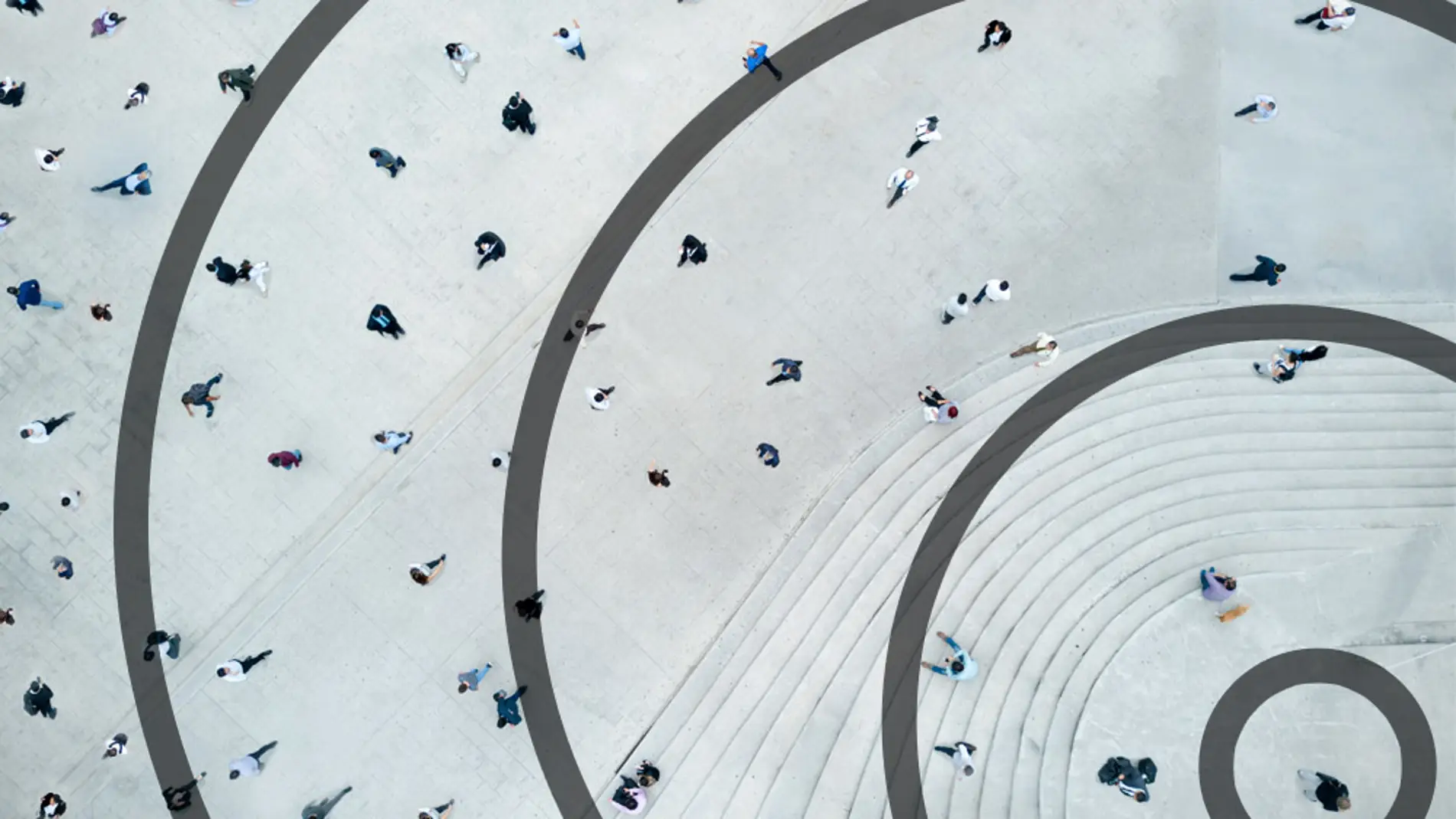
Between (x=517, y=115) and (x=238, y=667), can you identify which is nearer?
(x=238, y=667)

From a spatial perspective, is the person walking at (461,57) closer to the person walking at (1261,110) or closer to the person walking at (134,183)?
the person walking at (134,183)

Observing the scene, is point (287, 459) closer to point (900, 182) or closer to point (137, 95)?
point (137, 95)


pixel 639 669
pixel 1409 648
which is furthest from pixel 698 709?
pixel 1409 648

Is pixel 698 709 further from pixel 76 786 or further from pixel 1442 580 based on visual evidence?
pixel 1442 580

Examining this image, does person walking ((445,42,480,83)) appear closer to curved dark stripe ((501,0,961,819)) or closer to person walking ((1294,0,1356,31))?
curved dark stripe ((501,0,961,819))

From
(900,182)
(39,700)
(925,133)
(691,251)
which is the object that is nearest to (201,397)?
(39,700)
